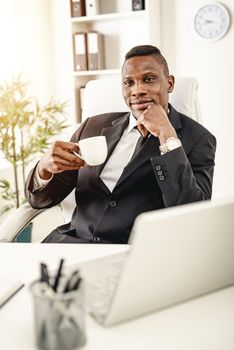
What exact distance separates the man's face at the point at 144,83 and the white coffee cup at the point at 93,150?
33 cm

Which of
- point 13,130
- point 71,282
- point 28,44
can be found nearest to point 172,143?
point 71,282

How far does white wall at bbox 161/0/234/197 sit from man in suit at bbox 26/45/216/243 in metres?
1.65

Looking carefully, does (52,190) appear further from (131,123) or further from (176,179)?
(176,179)

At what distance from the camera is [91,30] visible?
3566 mm

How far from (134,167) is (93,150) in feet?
0.68

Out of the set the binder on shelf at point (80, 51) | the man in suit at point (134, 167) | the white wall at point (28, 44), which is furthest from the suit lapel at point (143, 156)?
the binder on shelf at point (80, 51)

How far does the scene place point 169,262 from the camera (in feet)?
2.23

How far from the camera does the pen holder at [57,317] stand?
0.59 meters

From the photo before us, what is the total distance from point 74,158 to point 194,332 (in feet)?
2.55

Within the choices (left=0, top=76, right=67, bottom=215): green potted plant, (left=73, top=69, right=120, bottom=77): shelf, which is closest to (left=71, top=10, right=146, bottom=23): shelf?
(left=73, top=69, right=120, bottom=77): shelf

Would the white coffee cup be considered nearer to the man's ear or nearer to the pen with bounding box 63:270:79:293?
the man's ear

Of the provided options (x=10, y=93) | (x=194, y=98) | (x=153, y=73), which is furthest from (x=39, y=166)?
(x=10, y=93)

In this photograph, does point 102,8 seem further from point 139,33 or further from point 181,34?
point 181,34

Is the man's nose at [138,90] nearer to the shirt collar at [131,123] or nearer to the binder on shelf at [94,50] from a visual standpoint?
the shirt collar at [131,123]
